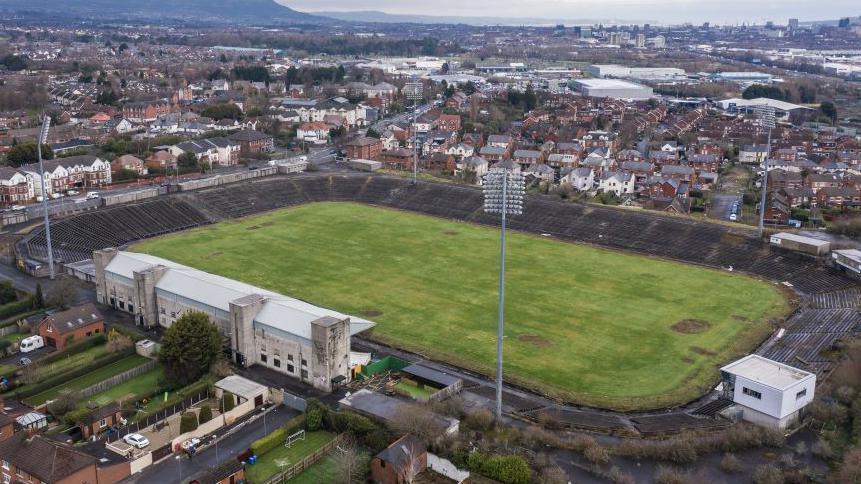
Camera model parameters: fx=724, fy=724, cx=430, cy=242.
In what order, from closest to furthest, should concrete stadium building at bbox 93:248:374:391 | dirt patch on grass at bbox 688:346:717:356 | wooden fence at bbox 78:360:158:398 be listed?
1. wooden fence at bbox 78:360:158:398
2. concrete stadium building at bbox 93:248:374:391
3. dirt patch on grass at bbox 688:346:717:356

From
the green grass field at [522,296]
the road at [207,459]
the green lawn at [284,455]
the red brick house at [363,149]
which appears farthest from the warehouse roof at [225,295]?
the red brick house at [363,149]

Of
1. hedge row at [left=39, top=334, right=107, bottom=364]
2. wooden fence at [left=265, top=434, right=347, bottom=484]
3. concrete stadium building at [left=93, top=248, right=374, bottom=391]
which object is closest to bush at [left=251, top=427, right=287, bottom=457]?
wooden fence at [left=265, top=434, right=347, bottom=484]

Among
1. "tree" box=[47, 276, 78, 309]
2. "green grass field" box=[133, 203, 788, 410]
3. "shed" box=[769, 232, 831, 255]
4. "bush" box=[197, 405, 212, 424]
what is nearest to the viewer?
"bush" box=[197, 405, 212, 424]

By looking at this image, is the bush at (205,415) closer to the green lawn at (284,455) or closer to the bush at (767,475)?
the green lawn at (284,455)

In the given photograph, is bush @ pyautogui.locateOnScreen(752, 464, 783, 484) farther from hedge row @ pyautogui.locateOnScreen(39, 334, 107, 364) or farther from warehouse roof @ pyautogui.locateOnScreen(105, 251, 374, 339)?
hedge row @ pyautogui.locateOnScreen(39, 334, 107, 364)

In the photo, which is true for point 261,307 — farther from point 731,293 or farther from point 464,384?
point 731,293

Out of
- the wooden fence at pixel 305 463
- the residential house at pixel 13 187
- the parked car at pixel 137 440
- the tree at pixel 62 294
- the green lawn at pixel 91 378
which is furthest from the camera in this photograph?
the residential house at pixel 13 187

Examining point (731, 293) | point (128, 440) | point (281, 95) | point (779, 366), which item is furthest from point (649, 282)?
point (281, 95)
